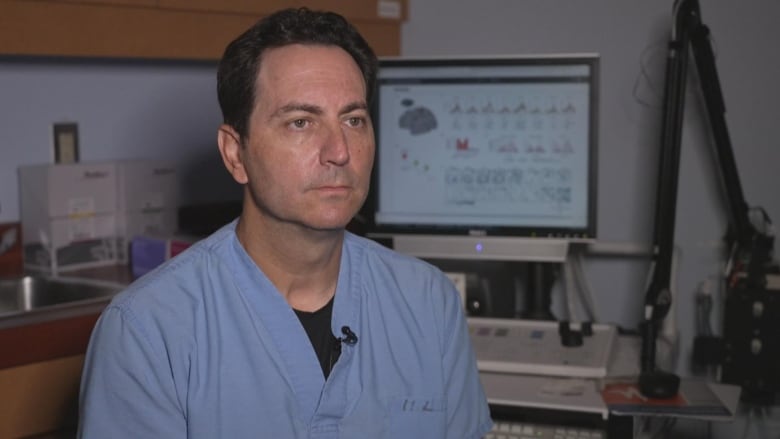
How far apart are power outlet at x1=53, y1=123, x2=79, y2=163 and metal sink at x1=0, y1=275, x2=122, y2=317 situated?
291 millimetres

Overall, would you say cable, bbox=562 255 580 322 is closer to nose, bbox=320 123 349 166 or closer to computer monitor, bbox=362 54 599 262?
computer monitor, bbox=362 54 599 262

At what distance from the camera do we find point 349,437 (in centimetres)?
147

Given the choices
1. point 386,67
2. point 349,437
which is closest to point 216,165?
point 386,67

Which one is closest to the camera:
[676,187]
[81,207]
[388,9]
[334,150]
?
[334,150]

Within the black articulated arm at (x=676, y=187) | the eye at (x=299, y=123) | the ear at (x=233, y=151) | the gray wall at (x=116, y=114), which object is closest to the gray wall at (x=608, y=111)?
the gray wall at (x=116, y=114)

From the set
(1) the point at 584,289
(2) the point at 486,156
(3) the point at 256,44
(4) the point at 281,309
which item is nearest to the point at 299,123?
(3) the point at 256,44

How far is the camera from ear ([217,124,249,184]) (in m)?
1.50

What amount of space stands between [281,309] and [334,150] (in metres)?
0.24

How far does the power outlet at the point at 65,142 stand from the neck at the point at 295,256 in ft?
3.38

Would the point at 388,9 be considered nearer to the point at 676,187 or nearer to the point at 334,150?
the point at 676,187

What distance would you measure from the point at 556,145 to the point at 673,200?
0.27m

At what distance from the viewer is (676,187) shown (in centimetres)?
208

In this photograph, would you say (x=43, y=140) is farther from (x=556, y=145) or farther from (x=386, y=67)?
(x=556, y=145)

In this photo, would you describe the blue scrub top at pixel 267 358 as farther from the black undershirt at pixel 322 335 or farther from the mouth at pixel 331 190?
the mouth at pixel 331 190
